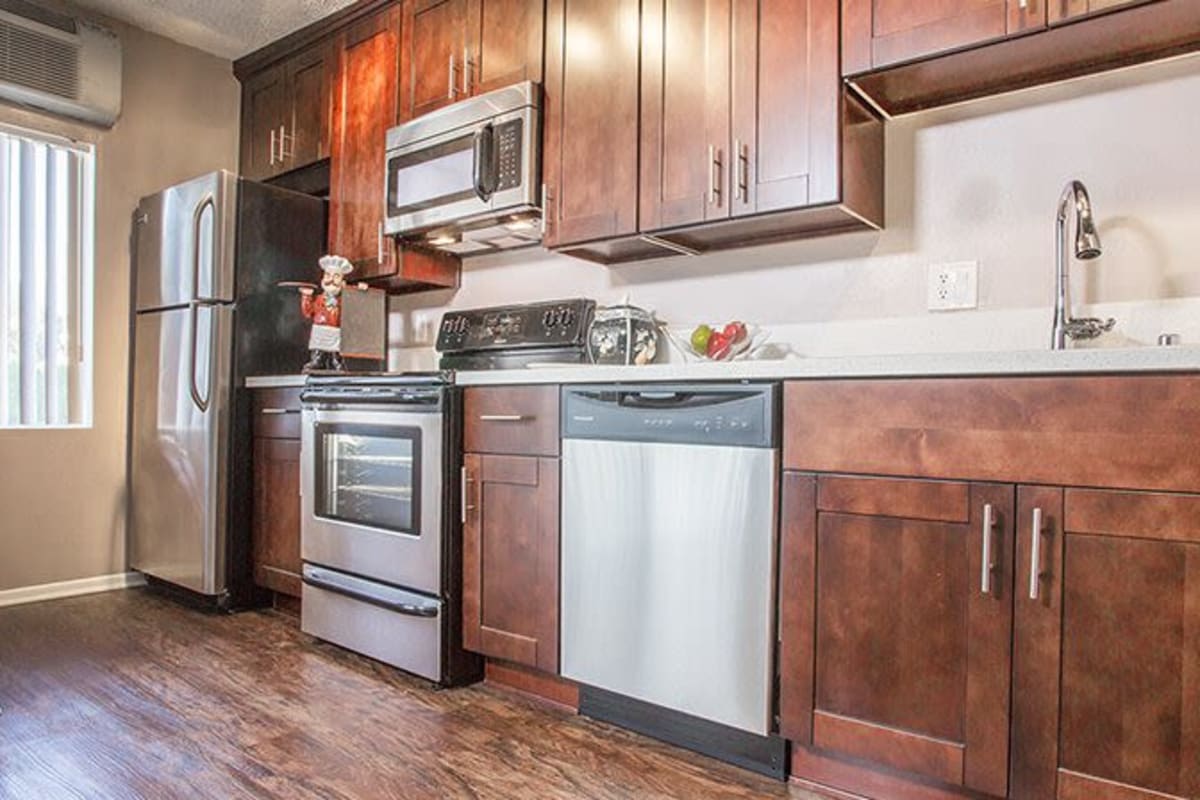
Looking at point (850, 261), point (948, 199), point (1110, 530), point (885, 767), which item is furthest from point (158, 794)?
point (948, 199)

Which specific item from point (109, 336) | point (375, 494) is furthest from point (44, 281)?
point (375, 494)

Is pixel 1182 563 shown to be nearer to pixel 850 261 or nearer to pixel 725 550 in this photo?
pixel 725 550

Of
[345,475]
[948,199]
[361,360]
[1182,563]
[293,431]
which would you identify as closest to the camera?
[1182,563]

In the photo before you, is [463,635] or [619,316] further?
[619,316]

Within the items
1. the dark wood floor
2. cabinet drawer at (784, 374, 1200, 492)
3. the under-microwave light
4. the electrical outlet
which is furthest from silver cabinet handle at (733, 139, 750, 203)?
the dark wood floor

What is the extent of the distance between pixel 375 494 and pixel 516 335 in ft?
2.46

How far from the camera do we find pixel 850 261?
2.18 m

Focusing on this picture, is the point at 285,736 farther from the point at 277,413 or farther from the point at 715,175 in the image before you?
the point at 715,175

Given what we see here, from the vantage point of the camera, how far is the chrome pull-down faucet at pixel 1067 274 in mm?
1656

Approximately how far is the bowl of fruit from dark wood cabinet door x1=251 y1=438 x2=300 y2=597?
164 cm

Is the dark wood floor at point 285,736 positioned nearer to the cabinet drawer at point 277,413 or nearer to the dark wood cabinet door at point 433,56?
the cabinet drawer at point 277,413

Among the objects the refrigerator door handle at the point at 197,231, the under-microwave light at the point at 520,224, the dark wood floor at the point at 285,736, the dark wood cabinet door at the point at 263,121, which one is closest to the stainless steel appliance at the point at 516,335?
the under-microwave light at the point at 520,224

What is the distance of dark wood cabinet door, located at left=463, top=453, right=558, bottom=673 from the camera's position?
2.06 meters

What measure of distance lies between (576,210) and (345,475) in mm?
1180
